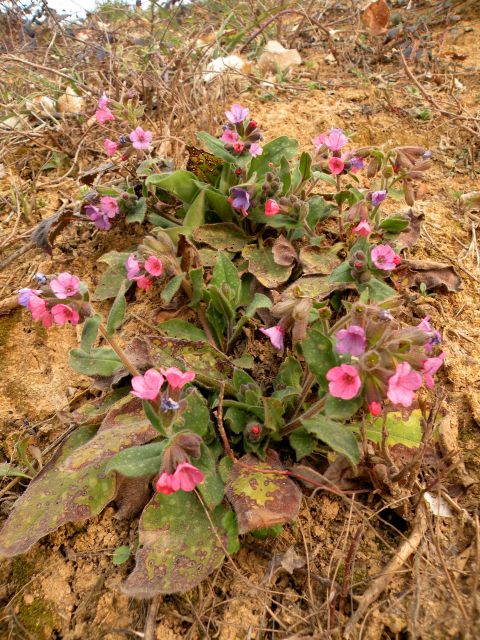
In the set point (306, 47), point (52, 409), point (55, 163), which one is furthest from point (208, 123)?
point (52, 409)

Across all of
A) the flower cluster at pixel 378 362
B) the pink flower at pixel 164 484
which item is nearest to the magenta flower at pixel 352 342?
the flower cluster at pixel 378 362

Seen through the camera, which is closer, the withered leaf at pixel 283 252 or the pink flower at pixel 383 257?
the pink flower at pixel 383 257

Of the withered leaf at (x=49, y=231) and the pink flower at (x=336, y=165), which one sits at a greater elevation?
the withered leaf at (x=49, y=231)

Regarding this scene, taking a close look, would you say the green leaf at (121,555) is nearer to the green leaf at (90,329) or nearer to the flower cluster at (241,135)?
the green leaf at (90,329)

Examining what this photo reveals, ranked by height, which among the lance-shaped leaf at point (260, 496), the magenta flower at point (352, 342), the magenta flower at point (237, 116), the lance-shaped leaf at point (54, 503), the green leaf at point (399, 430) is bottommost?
the green leaf at point (399, 430)

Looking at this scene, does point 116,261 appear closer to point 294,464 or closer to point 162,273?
point 162,273

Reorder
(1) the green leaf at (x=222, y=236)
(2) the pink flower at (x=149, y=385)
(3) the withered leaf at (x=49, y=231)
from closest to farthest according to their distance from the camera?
(2) the pink flower at (x=149, y=385) → (1) the green leaf at (x=222, y=236) → (3) the withered leaf at (x=49, y=231)
